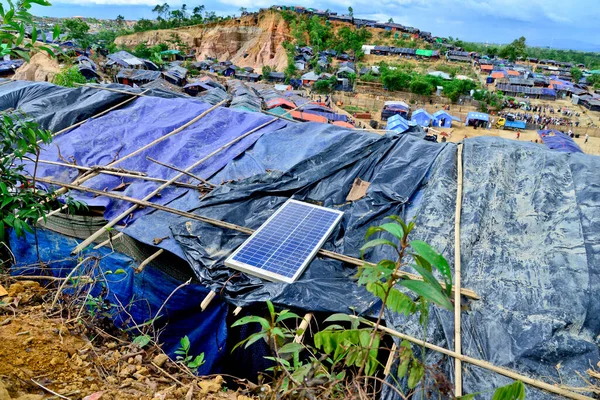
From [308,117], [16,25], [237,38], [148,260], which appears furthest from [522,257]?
[237,38]

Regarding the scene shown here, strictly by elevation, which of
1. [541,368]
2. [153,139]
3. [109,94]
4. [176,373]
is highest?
[109,94]

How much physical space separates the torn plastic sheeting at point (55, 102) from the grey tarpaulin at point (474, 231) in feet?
12.5

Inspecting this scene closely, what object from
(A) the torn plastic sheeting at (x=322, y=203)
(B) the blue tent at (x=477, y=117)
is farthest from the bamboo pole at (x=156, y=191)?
(B) the blue tent at (x=477, y=117)

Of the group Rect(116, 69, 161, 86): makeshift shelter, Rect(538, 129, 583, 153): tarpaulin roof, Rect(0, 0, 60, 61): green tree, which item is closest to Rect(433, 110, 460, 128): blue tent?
Rect(538, 129, 583, 153): tarpaulin roof

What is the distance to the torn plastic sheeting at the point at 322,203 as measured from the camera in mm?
3738

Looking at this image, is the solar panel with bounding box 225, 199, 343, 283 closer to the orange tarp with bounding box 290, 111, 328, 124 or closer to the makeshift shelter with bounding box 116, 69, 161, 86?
the orange tarp with bounding box 290, 111, 328, 124

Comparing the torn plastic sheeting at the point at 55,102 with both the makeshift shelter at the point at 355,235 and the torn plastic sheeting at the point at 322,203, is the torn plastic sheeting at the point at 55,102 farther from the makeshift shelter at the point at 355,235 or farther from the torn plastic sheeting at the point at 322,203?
the torn plastic sheeting at the point at 322,203

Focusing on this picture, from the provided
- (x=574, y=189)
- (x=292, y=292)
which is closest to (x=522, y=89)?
(x=574, y=189)

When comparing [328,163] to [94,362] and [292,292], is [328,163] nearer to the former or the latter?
[292,292]

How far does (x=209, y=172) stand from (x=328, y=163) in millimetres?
1901

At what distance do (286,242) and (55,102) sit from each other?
690 centimetres

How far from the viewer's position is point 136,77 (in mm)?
32031

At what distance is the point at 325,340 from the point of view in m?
Result: 2.13

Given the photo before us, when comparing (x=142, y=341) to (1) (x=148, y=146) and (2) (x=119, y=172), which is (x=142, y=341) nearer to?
(2) (x=119, y=172)
